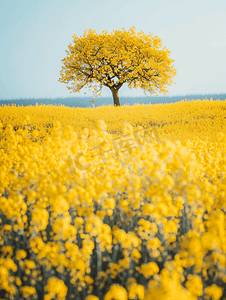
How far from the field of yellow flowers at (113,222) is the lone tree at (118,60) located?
12897 mm

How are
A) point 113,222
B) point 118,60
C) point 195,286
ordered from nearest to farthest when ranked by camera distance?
point 195,286, point 113,222, point 118,60

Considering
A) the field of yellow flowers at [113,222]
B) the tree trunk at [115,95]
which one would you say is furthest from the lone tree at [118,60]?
the field of yellow flowers at [113,222]

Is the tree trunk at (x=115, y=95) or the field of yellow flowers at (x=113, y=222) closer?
the field of yellow flowers at (x=113, y=222)

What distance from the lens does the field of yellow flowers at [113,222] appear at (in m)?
1.51

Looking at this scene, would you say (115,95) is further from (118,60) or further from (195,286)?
(195,286)

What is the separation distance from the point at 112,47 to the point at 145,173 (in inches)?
644

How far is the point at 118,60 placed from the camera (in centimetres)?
1681

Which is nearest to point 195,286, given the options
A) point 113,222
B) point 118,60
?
point 113,222

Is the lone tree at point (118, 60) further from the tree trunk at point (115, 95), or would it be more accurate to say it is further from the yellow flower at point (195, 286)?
the yellow flower at point (195, 286)

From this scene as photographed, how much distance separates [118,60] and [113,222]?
1638 centimetres

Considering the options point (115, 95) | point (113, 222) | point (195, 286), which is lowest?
point (113, 222)

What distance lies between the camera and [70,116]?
11688 millimetres

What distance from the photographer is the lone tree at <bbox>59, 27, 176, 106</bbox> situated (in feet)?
55.7

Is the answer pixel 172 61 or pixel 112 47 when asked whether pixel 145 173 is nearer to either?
pixel 112 47
